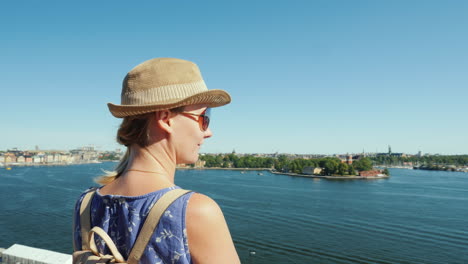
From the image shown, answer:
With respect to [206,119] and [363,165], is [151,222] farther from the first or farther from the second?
[363,165]

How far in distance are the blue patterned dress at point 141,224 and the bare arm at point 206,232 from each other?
10mm

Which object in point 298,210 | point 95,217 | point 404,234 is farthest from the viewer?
point 298,210

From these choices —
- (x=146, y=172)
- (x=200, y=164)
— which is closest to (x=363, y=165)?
(x=200, y=164)

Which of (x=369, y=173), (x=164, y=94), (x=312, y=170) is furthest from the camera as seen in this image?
(x=312, y=170)

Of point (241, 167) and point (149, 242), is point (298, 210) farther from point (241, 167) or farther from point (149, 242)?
point (241, 167)

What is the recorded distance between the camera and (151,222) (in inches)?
20.0

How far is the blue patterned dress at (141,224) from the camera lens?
49cm

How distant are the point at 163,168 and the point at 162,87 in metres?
0.15

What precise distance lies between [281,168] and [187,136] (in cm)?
5994

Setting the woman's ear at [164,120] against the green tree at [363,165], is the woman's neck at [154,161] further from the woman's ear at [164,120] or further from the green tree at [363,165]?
the green tree at [363,165]

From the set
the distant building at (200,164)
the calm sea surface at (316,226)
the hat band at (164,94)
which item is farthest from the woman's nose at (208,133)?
the distant building at (200,164)

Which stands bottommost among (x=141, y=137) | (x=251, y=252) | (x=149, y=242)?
(x=251, y=252)

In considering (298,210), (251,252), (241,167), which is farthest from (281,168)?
(251,252)

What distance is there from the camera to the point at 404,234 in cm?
1600
